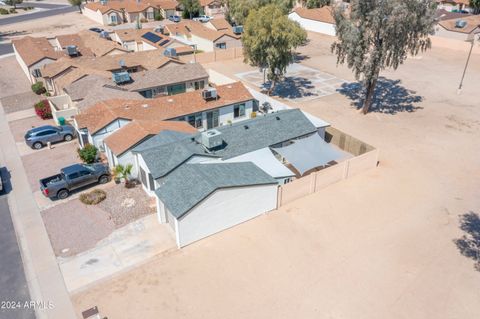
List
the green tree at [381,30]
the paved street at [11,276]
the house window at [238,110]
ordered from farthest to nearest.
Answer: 1. the house window at [238,110]
2. the green tree at [381,30]
3. the paved street at [11,276]

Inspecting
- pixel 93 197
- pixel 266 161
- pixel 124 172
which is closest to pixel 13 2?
pixel 124 172

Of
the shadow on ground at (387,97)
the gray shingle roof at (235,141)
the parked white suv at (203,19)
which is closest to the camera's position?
the gray shingle roof at (235,141)

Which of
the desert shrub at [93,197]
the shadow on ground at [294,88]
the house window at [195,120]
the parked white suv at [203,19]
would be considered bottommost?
the shadow on ground at [294,88]

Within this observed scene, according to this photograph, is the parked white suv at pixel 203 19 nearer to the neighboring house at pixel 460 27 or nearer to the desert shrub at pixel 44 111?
the neighboring house at pixel 460 27

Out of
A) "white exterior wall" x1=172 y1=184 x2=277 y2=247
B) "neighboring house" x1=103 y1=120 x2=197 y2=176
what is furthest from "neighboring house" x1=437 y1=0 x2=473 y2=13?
"white exterior wall" x1=172 y1=184 x2=277 y2=247

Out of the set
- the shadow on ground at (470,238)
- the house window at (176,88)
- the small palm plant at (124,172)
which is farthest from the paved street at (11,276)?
the shadow on ground at (470,238)

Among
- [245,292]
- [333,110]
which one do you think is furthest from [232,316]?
[333,110]
